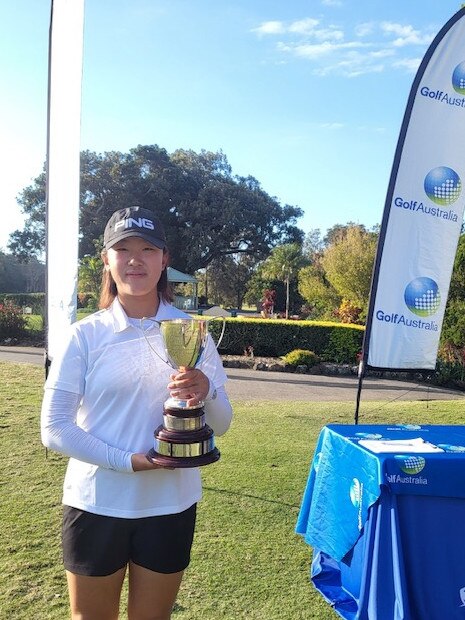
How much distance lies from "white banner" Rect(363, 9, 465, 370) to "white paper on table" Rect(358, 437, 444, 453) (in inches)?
78.3

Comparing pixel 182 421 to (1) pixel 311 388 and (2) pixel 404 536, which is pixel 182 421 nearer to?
(2) pixel 404 536

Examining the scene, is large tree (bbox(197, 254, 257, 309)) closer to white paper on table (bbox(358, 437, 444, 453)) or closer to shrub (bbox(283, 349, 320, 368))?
shrub (bbox(283, 349, 320, 368))

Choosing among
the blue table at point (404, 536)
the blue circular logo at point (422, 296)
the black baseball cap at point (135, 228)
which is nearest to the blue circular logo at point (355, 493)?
the blue table at point (404, 536)

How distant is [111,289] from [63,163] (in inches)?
120

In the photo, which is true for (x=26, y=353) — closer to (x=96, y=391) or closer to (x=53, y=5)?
(x=53, y=5)

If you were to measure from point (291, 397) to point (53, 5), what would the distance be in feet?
24.2

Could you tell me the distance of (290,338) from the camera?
15.4 meters

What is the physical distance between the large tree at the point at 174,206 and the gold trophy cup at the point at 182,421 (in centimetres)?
4080

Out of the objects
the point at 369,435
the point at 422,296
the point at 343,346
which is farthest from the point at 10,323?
the point at 369,435

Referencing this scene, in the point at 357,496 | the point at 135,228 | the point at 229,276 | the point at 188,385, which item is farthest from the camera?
the point at 229,276

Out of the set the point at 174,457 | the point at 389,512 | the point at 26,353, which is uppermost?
the point at 174,457

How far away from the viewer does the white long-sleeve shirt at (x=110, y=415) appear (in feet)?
5.31

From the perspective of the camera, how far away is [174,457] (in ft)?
5.13

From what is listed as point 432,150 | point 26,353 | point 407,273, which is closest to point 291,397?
point 407,273
